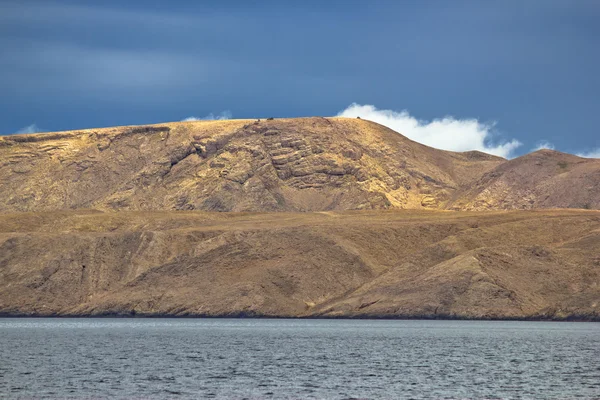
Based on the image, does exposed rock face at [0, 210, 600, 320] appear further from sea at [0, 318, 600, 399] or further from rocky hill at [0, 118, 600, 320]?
sea at [0, 318, 600, 399]

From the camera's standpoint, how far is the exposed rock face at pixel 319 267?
139m

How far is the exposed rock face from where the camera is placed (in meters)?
139

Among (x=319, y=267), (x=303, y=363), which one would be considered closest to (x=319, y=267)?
(x=319, y=267)

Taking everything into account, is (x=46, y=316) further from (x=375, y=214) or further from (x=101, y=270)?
(x=375, y=214)

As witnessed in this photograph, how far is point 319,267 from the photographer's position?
15375 cm

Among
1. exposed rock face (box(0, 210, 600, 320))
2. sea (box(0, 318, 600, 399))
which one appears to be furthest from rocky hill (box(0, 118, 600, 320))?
sea (box(0, 318, 600, 399))

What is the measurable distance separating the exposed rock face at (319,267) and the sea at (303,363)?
1554cm

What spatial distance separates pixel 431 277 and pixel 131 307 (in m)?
45.1

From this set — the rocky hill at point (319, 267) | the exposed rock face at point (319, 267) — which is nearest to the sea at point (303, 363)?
the exposed rock face at point (319, 267)

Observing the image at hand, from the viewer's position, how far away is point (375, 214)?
194500 mm

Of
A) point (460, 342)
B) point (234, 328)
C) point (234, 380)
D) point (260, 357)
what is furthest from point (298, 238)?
point (234, 380)

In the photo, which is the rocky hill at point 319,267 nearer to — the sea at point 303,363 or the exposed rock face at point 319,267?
the exposed rock face at point 319,267

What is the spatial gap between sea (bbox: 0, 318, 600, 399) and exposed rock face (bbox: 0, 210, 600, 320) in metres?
15.5

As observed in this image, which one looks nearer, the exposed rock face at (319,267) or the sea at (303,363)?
the sea at (303,363)
